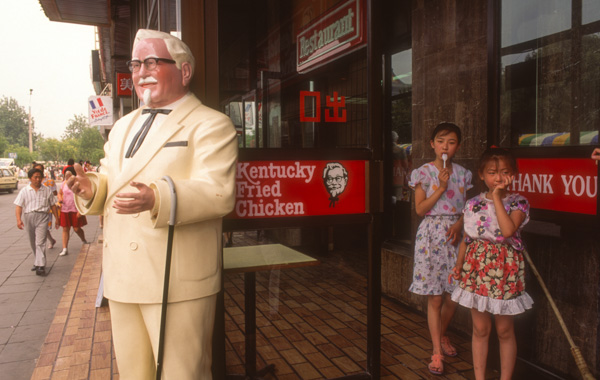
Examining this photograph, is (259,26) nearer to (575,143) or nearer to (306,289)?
(306,289)

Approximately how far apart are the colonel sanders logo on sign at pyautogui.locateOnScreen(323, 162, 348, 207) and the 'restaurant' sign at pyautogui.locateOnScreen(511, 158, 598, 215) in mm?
1177

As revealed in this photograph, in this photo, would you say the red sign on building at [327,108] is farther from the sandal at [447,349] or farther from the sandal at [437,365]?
the sandal at [437,365]

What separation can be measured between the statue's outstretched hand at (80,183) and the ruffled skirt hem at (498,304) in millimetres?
2226

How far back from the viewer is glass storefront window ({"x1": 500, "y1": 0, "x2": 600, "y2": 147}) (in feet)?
9.96

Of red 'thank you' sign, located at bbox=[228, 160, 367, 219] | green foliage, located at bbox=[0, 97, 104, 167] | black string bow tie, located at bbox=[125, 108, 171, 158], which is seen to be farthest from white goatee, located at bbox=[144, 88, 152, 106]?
green foliage, located at bbox=[0, 97, 104, 167]

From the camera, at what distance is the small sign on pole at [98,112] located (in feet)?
42.0

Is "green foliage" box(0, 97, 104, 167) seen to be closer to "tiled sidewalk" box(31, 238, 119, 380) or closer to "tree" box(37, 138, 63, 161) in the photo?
"tree" box(37, 138, 63, 161)

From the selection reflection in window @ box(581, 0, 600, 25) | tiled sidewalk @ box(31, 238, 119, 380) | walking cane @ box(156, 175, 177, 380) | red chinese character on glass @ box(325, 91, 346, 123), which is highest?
reflection in window @ box(581, 0, 600, 25)

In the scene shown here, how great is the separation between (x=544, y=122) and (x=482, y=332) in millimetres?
1586

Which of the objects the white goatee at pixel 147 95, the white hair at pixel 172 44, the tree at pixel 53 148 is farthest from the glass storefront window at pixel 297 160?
the tree at pixel 53 148

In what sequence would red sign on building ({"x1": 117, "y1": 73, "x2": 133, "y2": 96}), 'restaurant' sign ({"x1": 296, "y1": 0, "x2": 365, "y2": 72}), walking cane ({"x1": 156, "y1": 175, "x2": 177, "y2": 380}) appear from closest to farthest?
walking cane ({"x1": 156, "y1": 175, "x2": 177, "y2": 380}) < 'restaurant' sign ({"x1": 296, "y1": 0, "x2": 365, "y2": 72}) < red sign on building ({"x1": 117, "y1": 73, "x2": 133, "y2": 96})

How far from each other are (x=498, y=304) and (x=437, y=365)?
954mm

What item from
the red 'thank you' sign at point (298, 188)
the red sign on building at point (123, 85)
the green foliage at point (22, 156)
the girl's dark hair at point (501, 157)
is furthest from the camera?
the green foliage at point (22, 156)

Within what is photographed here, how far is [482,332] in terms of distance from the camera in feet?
9.53
